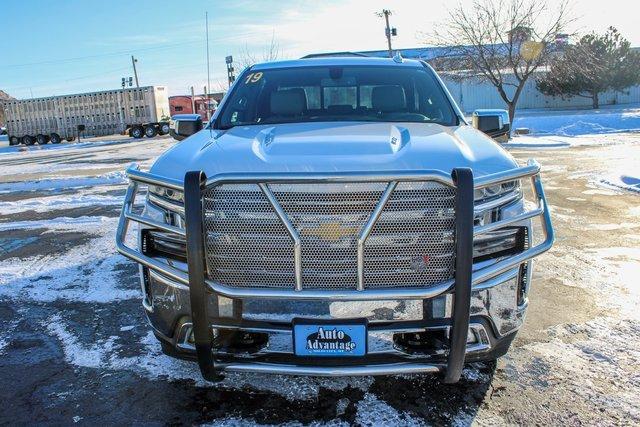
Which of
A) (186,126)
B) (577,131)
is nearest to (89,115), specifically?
(577,131)

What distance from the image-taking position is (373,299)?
2338mm

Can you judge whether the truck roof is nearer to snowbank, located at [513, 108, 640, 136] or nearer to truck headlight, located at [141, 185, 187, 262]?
truck headlight, located at [141, 185, 187, 262]

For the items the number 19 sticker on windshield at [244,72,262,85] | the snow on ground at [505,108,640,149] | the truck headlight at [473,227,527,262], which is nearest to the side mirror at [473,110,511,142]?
the truck headlight at [473,227,527,262]

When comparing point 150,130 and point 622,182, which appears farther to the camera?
point 150,130

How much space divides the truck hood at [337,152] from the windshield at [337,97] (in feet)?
2.05

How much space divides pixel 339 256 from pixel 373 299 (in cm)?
24

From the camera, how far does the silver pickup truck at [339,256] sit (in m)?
2.32

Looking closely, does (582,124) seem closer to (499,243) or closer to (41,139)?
(499,243)

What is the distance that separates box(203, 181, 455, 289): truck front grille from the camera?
2326mm

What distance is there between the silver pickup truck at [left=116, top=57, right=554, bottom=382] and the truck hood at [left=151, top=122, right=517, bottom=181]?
0.01 metres

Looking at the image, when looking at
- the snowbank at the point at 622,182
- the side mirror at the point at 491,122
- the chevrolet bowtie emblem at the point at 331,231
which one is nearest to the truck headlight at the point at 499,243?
the chevrolet bowtie emblem at the point at 331,231

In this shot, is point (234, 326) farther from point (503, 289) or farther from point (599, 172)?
point (599, 172)

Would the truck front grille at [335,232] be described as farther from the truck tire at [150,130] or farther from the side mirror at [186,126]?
the truck tire at [150,130]

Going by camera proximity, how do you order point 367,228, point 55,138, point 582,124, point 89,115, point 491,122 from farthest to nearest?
point 55,138, point 89,115, point 582,124, point 491,122, point 367,228
